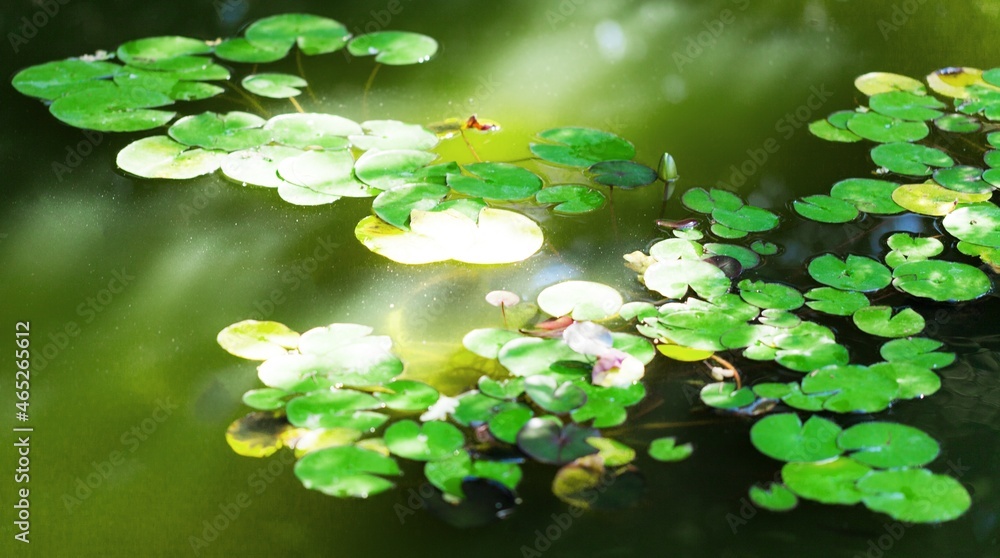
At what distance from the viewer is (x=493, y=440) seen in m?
1.36

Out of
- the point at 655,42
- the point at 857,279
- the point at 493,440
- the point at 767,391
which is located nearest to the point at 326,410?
the point at 493,440

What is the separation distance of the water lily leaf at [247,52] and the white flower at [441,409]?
4.75 feet

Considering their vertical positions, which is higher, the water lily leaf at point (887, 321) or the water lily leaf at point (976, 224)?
the water lily leaf at point (976, 224)

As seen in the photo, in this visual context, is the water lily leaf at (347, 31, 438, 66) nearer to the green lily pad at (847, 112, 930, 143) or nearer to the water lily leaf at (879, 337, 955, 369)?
the green lily pad at (847, 112, 930, 143)

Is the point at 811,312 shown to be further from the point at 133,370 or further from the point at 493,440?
the point at 133,370

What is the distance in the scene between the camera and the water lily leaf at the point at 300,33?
262 cm

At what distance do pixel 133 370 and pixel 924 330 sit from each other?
130cm

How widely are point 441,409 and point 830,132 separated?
4.29 ft

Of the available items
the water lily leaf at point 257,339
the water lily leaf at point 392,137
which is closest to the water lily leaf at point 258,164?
the water lily leaf at point 392,137

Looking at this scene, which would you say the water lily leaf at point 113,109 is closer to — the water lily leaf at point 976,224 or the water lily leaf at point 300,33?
the water lily leaf at point 300,33

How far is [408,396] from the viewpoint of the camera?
4.72 feet

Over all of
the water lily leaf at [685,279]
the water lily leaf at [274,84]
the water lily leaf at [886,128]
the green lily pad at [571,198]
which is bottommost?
the water lily leaf at [685,279]

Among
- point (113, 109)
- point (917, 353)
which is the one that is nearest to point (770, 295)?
point (917, 353)

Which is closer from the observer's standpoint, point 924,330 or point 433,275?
point 924,330
